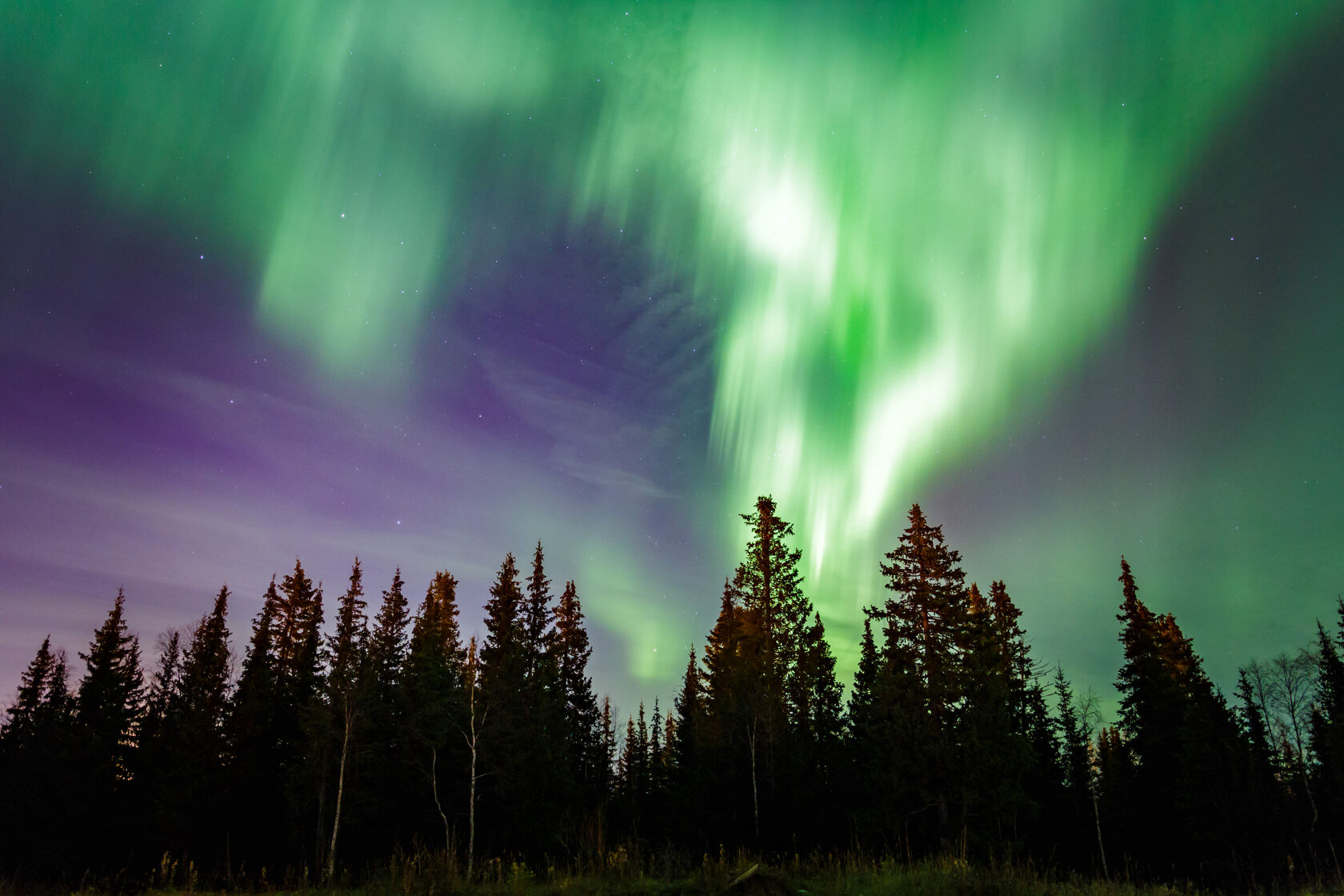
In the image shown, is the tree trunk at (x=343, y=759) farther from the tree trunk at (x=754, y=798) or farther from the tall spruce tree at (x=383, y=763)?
the tree trunk at (x=754, y=798)

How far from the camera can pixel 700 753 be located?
118 ft

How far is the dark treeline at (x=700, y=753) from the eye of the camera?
3191cm

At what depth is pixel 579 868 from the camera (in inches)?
609

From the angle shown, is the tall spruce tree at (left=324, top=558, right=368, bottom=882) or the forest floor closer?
the forest floor

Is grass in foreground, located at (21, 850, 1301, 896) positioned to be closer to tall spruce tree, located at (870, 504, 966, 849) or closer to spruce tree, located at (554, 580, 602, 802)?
tall spruce tree, located at (870, 504, 966, 849)

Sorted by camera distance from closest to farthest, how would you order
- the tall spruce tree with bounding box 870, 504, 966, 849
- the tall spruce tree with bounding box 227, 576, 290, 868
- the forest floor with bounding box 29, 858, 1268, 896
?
the forest floor with bounding box 29, 858, 1268, 896 < the tall spruce tree with bounding box 870, 504, 966, 849 < the tall spruce tree with bounding box 227, 576, 290, 868

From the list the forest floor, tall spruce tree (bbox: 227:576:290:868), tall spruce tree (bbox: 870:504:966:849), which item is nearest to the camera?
the forest floor

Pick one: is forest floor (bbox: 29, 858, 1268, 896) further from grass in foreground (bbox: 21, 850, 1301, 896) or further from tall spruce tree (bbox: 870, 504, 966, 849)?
tall spruce tree (bbox: 870, 504, 966, 849)

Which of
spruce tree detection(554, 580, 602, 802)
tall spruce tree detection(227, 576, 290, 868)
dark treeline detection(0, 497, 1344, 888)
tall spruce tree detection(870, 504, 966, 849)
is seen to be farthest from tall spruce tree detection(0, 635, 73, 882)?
tall spruce tree detection(870, 504, 966, 849)

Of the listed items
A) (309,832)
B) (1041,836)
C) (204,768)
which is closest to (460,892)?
(309,832)

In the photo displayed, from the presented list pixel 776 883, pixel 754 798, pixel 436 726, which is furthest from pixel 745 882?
pixel 436 726

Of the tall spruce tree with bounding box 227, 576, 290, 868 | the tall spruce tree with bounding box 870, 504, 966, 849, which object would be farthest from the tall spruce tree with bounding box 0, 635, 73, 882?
the tall spruce tree with bounding box 870, 504, 966, 849

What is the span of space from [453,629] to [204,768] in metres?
17.4

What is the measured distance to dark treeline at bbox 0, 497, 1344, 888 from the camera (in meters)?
31.9
